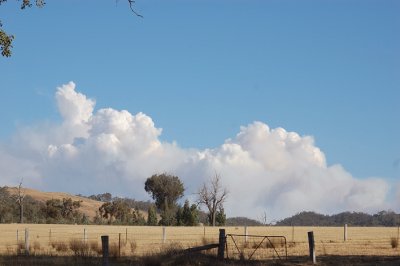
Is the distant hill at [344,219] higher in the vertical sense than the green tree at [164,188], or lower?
lower

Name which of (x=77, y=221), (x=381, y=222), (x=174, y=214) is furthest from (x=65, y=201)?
(x=381, y=222)

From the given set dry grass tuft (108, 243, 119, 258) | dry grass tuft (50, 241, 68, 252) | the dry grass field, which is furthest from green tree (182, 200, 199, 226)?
dry grass tuft (108, 243, 119, 258)

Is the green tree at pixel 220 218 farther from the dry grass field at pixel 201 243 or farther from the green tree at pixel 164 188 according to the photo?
the dry grass field at pixel 201 243

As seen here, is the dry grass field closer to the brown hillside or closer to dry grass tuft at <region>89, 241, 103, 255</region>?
dry grass tuft at <region>89, 241, 103, 255</region>

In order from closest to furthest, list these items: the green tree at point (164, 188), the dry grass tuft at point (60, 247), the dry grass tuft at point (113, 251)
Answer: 1. the dry grass tuft at point (113, 251)
2. the dry grass tuft at point (60, 247)
3. the green tree at point (164, 188)

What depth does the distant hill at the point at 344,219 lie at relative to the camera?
166 metres

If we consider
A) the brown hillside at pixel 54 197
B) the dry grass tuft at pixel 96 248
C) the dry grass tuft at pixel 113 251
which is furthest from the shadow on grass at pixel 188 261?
the brown hillside at pixel 54 197

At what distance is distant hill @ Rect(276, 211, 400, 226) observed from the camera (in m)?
166

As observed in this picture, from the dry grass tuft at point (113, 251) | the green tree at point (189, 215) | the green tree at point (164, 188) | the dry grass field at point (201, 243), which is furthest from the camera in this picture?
the green tree at point (164, 188)

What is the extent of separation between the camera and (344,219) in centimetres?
18375

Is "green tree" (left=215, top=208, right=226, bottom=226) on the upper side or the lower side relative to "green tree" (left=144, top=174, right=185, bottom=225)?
lower

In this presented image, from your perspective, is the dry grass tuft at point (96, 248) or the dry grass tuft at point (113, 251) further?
the dry grass tuft at point (96, 248)

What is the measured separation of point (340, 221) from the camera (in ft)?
600

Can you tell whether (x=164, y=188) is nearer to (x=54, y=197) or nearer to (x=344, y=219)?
(x=54, y=197)
